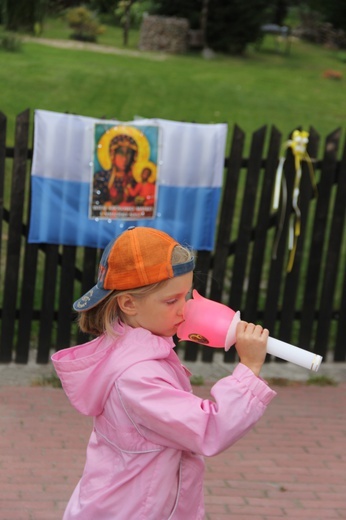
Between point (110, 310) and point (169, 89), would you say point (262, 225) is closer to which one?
point (110, 310)

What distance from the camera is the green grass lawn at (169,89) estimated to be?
16.5 metres

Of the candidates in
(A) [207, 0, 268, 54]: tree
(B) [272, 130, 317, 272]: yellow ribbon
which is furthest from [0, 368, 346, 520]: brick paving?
(A) [207, 0, 268, 54]: tree

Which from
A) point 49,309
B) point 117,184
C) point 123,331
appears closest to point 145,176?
point 117,184

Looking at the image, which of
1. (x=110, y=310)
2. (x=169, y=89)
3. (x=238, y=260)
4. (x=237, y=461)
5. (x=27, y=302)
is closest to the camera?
(x=110, y=310)

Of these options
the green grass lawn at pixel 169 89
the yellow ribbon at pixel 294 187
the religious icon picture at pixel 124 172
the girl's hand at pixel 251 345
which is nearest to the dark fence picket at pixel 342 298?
the yellow ribbon at pixel 294 187

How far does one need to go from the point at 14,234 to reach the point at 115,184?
77 cm

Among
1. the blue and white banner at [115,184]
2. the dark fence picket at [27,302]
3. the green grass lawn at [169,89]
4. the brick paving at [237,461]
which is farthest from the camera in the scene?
the green grass lawn at [169,89]

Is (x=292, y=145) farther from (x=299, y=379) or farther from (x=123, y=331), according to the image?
(x=123, y=331)

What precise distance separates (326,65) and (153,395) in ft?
94.9

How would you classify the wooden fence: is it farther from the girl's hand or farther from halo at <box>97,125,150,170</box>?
the girl's hand

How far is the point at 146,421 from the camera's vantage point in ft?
7.68

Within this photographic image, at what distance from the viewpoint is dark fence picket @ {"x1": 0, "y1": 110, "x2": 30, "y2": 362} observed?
5836mm

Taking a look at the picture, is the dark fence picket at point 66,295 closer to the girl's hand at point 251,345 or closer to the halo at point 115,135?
the halo at point 115,135

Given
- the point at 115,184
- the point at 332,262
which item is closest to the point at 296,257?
the point at 332,262
